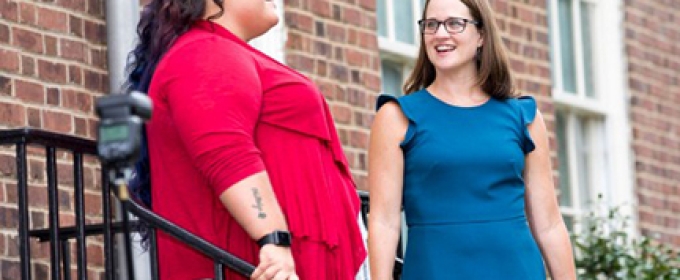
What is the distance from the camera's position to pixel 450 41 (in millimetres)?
4926

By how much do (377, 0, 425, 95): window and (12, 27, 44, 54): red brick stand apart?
2405mm

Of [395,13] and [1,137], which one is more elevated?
[395,13]

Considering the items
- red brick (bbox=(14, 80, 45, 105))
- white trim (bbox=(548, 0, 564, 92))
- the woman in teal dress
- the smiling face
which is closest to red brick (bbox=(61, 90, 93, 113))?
red brick (bbox=(14, 80, 45, 105))

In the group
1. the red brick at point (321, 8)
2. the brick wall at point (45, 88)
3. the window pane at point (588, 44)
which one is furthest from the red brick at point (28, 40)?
the window pane at point (588, 44)

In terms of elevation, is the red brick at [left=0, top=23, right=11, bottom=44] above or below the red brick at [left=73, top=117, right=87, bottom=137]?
above

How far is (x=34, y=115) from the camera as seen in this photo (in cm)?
557

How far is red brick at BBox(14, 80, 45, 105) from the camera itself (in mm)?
5523

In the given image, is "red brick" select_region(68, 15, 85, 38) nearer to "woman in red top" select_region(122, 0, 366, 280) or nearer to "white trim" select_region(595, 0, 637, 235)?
"woman in red top" select_region(122, 0, 366, 280)

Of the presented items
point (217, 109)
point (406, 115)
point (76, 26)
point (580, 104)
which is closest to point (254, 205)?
point (217, 109)

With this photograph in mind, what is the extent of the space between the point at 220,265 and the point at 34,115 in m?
1.45

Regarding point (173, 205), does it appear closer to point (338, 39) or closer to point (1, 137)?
point (1, 137)

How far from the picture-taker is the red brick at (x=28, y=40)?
5.56 meters

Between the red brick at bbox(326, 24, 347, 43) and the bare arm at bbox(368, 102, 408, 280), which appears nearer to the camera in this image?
the bare arm at bbox(368, 102, 408, 280)

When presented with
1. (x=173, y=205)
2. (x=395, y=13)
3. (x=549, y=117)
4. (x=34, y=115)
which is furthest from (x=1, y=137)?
(x=549, y=117)
